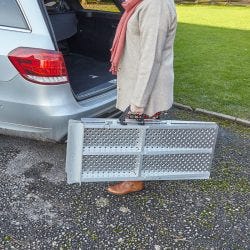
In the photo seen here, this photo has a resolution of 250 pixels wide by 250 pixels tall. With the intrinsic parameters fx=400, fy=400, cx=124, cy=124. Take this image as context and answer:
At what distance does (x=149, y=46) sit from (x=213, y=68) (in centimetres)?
513

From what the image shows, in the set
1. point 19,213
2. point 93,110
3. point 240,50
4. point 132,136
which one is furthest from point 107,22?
point 240,50

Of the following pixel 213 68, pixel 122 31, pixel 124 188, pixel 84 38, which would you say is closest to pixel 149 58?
pixel 122 31

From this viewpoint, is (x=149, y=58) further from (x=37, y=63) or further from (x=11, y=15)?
(x=11, y=15)

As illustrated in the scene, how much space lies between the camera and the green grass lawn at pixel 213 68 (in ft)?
17.9

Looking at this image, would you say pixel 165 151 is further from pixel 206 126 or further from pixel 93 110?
pixel 93 110

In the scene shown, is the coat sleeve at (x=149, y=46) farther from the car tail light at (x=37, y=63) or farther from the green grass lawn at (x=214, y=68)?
the green grass lawn at (x=214, y=68)

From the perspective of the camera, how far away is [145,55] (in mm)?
2537

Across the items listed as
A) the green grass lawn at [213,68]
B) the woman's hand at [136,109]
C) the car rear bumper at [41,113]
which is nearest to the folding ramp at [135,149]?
the woman's hand at [136,109]

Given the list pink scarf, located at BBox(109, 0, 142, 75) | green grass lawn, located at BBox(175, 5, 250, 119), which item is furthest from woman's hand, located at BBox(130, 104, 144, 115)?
green grass lawn, located at BBox(175, 5, 250, 119)

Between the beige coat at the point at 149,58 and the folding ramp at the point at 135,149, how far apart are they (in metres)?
0.18

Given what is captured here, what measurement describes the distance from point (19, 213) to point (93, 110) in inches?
40.9

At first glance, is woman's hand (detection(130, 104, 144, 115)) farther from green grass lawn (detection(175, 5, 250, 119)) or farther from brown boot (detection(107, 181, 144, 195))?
green grass lawn (detection(175, 5, 250, 119))

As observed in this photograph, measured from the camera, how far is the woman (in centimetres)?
248

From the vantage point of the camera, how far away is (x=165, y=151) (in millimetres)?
2887
